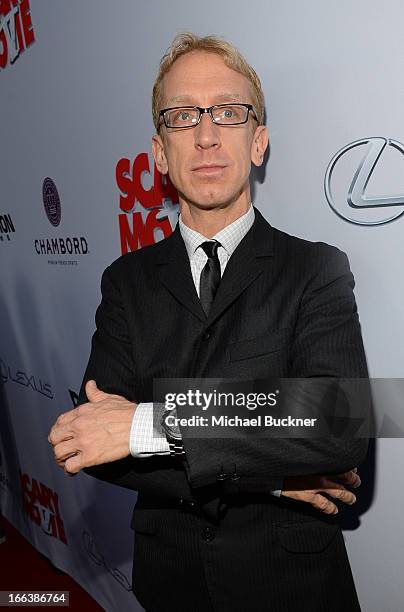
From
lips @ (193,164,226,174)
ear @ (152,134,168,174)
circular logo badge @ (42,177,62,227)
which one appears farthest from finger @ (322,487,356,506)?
circular logo badge @ (42,177,62,227)

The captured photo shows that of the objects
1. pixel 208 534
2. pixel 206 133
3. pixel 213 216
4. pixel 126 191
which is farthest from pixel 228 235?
pixel 126 191

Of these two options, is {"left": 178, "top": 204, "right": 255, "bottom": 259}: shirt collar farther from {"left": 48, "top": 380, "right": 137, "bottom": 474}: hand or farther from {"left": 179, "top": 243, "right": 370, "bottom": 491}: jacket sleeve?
{"left": 48, "top": 380, "right": 137, "bottom": 474}: hand

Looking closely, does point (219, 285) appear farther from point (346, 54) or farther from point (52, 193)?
point (52, 193)

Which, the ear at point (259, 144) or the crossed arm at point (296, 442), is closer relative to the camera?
the crossed arm at point (296, 442)

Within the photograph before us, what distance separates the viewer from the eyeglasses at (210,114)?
5.29ft

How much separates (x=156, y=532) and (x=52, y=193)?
194 cm

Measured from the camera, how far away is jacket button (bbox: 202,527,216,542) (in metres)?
1.54

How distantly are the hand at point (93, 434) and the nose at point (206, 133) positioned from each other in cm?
70

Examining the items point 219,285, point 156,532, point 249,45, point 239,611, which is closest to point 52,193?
point 249,45

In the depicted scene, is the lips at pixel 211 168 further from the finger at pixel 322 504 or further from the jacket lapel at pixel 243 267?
the finger at pixel 322 504

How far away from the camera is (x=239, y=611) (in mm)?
1554

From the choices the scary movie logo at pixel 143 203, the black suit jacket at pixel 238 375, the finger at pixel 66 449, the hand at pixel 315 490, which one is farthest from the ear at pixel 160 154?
the hand at pixel 315 490

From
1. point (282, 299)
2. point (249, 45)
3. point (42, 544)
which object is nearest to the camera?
point (282, 299)

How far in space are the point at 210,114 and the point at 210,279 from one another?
441 mm
